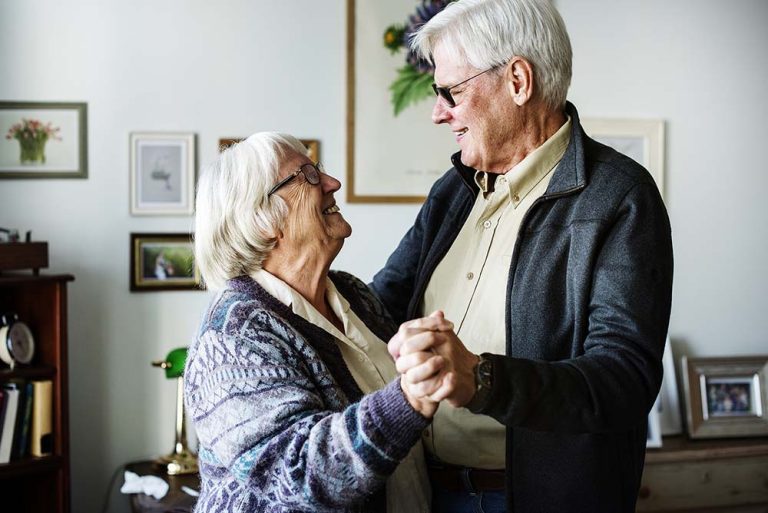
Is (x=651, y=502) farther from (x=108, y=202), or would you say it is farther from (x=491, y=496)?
(x=108, y=202)

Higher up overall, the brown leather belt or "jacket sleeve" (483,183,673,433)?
"jacket sleeve" (483,183,673,433)

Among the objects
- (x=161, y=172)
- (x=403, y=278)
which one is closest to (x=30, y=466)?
(x=161, y=172)

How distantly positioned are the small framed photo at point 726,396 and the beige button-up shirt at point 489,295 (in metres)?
2.28

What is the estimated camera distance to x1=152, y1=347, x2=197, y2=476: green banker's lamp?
10.5 ft

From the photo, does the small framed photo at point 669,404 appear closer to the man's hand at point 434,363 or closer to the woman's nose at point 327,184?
the woman's nose at point 327,184

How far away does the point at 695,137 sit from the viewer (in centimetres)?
403

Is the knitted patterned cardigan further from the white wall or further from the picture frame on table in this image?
the picture frame on table

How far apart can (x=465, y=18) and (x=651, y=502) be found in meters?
2.52

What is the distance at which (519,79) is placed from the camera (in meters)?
1.79

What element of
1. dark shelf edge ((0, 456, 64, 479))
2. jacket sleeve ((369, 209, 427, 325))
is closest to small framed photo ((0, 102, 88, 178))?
dark shelf edge ((0, 456, 64, 479))

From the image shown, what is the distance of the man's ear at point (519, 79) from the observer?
5.80ft

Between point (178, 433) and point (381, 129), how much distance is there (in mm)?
1431

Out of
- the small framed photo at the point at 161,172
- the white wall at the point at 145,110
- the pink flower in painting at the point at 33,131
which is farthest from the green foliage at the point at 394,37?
the pink flower in painting at the point at 33,131

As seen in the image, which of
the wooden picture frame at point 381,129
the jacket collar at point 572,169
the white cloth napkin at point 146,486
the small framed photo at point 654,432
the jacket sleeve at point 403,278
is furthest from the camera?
the small framed photo at point 654,432
